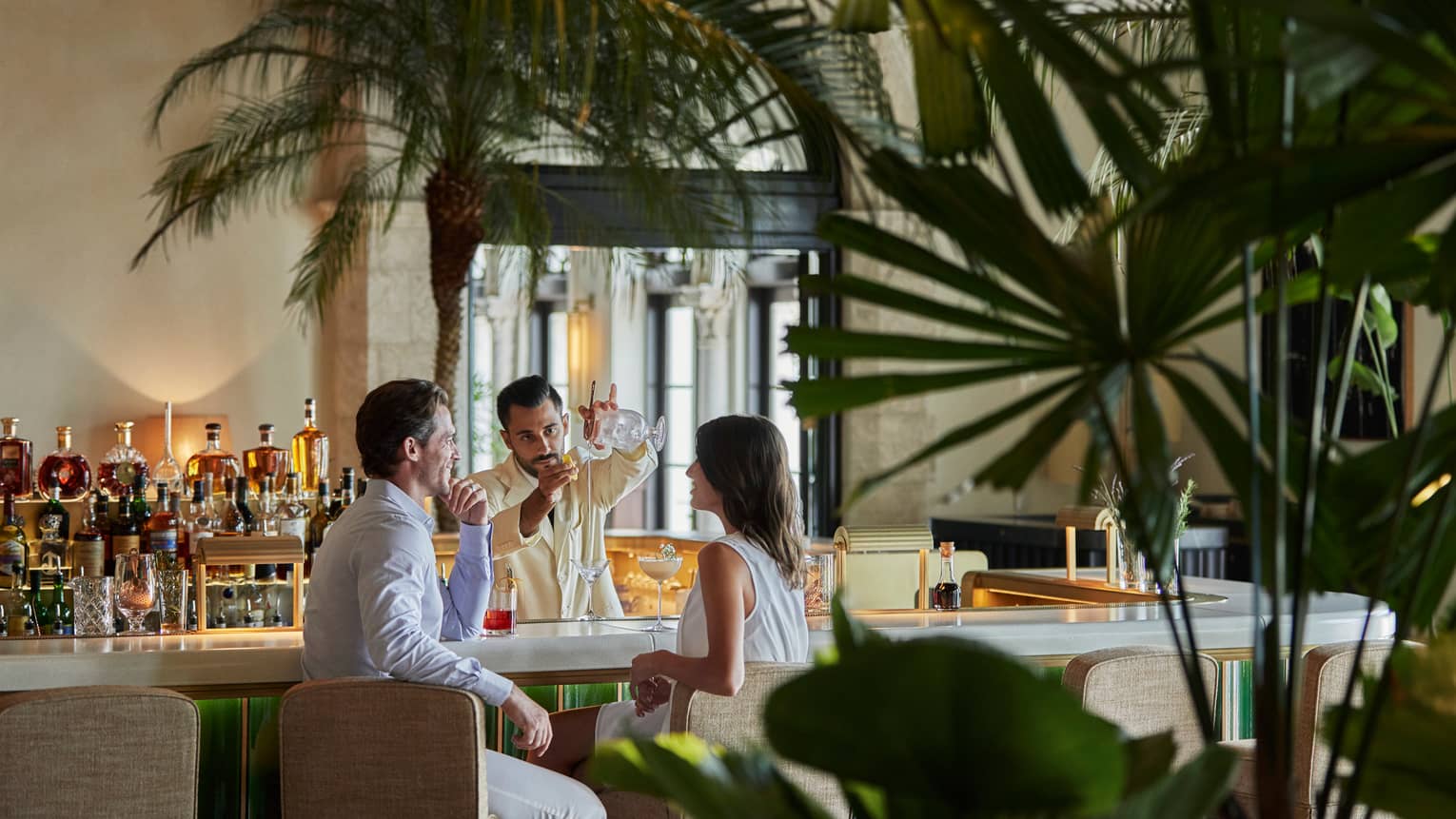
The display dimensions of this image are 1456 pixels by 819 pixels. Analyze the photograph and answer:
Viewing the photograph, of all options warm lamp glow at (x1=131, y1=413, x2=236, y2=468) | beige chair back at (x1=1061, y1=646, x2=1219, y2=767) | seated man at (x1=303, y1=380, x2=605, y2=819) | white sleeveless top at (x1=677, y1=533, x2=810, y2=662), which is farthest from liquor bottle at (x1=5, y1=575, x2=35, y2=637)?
warm lamp glow at (x1=131, y1=413, x2=236, y2=468)

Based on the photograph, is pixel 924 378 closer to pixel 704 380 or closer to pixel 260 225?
pixel 260 225

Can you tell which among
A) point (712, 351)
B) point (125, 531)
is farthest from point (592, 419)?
point (712, 351)

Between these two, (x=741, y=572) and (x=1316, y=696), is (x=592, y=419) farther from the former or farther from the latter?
(x=1316, y=696)

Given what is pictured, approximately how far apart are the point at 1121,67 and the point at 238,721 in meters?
3.10

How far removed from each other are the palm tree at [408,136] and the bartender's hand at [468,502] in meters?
2.96

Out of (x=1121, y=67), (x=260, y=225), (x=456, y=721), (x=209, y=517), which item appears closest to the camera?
(x=1121, y=67)

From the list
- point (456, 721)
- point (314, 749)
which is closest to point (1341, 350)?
point (456, 721)

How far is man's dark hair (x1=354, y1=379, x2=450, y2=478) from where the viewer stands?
3502mm

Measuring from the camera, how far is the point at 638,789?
3.56 ft

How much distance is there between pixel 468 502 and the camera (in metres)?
3.73

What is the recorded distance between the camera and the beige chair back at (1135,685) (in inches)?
121

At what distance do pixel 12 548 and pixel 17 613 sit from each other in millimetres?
191

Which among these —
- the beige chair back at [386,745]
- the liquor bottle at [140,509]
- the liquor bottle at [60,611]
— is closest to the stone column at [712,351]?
the liquor bottle at [140,509]

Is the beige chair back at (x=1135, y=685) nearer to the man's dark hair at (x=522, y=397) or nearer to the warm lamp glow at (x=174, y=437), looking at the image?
the man's dark hair at (x=522, y=397)
